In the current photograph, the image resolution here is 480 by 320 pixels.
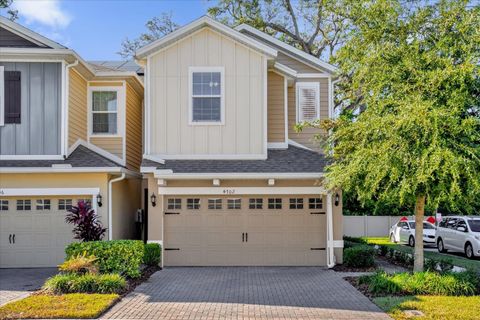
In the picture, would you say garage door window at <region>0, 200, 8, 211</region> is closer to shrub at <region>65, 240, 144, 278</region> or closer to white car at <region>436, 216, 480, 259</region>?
shrub at <region>65, 240, 144, 278</region>

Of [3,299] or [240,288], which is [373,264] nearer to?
[240,288]

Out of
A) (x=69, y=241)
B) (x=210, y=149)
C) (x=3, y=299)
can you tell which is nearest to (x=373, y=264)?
(x=210, y=149)

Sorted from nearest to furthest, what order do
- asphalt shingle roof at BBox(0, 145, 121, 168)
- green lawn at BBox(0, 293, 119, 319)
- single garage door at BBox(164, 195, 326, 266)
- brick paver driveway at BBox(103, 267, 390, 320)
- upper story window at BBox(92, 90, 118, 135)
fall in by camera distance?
green lawn at BBox(0, 293, 119, 319)
brick paver driveway at BBox(103, 267, 390, 320)
asphalt shingle roof at BBox(0, 145, 121, 168)
single garage door at BBox(164, 195, 326, 266)
upper story window at BBox(92, 90, 118, 135)

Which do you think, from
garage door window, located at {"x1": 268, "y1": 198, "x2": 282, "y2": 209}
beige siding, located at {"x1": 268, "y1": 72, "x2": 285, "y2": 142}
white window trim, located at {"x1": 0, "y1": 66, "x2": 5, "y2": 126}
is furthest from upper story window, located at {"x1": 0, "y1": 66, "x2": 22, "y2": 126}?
garage door window, located at {"x1": 268, "y1": 198, "x2": 282, "y2": 209}

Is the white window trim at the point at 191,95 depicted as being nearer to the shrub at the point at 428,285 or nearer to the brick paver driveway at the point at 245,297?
the brick paver driveway at the point at 245,297

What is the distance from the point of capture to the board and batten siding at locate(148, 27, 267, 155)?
15594mm

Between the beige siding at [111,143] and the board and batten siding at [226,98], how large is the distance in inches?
78.1

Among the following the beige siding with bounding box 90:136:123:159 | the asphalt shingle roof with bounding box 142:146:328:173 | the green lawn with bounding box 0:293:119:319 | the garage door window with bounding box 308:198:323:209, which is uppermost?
the beige siding with bounding box 90:136:123:159

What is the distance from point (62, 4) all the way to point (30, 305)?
33.1 ft

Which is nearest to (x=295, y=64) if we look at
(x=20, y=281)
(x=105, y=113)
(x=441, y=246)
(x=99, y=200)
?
(x=105, y=113)

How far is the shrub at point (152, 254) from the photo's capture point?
48.1 ft

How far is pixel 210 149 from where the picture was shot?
15625 millimetres

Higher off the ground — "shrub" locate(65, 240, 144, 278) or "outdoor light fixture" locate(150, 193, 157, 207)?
"outdoor light fixture" locate(150, 193, 157, 207)

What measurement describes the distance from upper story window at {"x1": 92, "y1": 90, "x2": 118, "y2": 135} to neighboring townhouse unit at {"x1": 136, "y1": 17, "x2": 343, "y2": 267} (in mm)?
→ 2189
